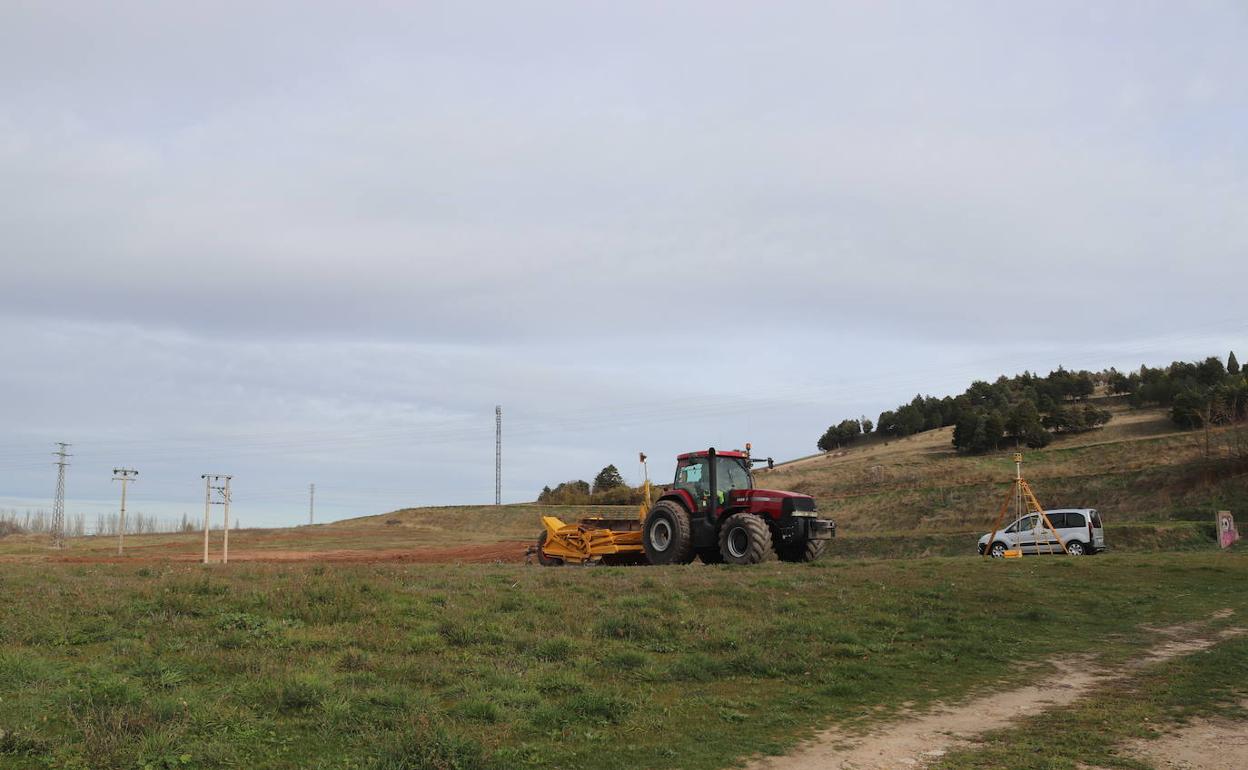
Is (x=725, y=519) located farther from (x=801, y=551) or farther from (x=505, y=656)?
(x=505, y=656)

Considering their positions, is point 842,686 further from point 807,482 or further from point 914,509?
point 807,482

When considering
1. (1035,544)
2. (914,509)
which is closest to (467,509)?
(914,509)

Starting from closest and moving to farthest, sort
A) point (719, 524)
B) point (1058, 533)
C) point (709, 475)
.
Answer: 1. point (719, 524)
2. point (709, 475)
3. point (1058, 533)

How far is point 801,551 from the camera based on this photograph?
22688mm

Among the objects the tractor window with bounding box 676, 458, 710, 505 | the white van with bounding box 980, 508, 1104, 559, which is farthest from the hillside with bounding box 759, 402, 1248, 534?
the tractor window with bounding box 676, 458, 710, 505

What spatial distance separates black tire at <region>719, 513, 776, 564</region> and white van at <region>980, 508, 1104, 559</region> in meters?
11.3

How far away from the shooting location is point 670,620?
13008mm

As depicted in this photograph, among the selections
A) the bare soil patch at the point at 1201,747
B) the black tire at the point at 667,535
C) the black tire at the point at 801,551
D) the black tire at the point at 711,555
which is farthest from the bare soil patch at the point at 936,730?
the black tire at the point at 711,555

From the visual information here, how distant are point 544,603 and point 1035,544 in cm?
2280

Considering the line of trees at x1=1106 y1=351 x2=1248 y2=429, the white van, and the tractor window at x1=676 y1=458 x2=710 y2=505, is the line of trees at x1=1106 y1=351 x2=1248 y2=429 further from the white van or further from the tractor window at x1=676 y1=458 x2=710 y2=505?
the tractor window at x1=676 y1=458 x2=710 y2=505

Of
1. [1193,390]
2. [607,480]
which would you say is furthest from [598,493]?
[1193,390]

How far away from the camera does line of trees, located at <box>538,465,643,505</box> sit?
67.1 meters

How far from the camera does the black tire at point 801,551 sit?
73.9 ft

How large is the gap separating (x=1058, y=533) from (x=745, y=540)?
47.7 ft
